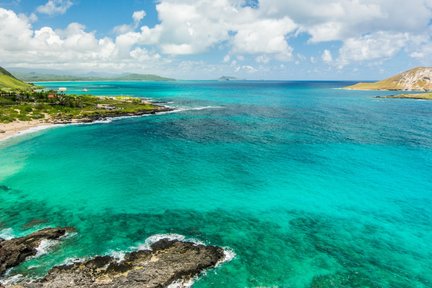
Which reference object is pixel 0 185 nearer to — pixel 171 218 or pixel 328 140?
pixel 171 218

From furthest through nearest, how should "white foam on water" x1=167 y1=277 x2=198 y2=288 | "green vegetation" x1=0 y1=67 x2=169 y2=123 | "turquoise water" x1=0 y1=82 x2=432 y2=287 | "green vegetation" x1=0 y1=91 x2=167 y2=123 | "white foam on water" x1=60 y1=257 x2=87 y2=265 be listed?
"green vegetation" x1=0 y1=91 x2=167 y2=123, "green vegetation" x1=0 y1=67 x2=169 y2=123, "turquoise water" x1=0 y1=82 x2=432 y2=287, "white foam on water" x1=60 y1=257 x2=87 y2=265, "white foam on water" x1=167 y1=277 x2=198 y2=288

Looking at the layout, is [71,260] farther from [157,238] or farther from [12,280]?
[157,238]

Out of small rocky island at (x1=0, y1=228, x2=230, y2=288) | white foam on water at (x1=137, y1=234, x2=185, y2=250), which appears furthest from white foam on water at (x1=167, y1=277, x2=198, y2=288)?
white foam on water at (x1=137, y1=234, x2=185, y2=250)

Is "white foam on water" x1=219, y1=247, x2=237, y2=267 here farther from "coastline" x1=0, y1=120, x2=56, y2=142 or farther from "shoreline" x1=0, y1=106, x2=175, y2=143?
"coastline" x1=0, y1=120, x2=56, y2=142

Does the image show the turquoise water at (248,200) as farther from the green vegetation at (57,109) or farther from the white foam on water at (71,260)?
the green vegetation at (57,109)

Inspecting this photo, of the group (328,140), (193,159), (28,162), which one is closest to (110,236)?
(193,159)

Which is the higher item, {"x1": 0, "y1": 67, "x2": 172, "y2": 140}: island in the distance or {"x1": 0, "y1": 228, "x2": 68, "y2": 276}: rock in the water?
{"x1": 0, "y1": 67, "x2": 172, "y2": 140}: island in the distance

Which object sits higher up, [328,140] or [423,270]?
[328,140]

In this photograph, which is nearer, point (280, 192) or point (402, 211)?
point (402, 211)
